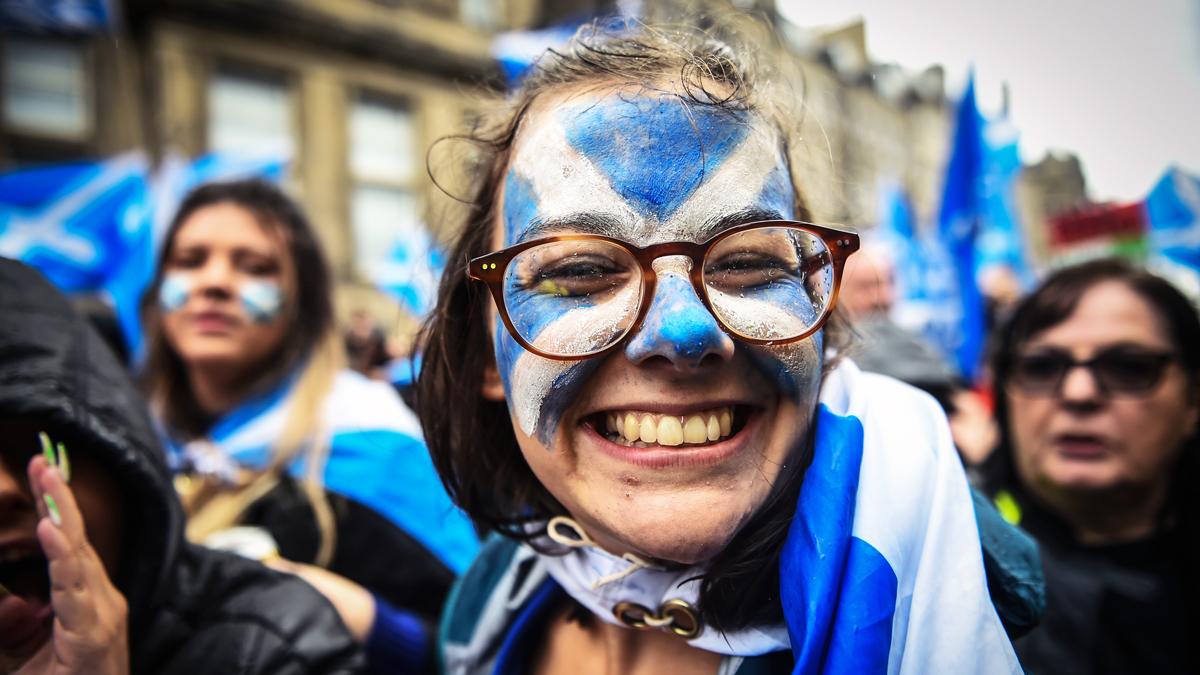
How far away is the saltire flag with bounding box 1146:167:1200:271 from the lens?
10.4 ft

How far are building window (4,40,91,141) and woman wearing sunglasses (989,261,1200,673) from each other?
11.4 m

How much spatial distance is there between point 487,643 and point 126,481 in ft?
2.50

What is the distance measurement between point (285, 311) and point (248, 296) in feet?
0.46

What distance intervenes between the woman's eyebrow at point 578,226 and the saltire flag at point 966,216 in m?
3.95

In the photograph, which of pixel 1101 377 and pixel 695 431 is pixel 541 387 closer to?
pixel 695 431

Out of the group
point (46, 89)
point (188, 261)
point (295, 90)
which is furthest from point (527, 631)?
point (295, 90)

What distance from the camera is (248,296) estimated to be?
237 centimetres

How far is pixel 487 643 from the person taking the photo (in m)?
1.41

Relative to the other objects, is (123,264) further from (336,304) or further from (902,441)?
(902,441)

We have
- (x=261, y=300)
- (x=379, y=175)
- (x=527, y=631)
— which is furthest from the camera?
(x=379, y=175)

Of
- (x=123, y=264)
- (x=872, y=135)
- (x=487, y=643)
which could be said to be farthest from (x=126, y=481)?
(x=872, y=135)

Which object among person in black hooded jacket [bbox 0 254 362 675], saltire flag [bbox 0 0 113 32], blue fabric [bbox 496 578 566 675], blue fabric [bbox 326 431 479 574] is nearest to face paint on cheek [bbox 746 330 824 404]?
blue fabric [bbox 496 578 566 675]

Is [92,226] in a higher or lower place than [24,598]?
higher

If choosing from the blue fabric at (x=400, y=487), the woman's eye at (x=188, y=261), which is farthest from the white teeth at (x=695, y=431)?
the woman's eye at (x=188, y=261)
